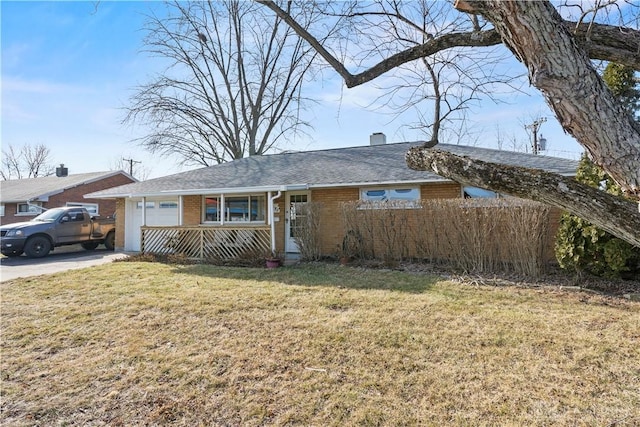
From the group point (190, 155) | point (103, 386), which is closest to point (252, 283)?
point (103, 386)

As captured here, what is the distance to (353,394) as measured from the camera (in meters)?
3.26

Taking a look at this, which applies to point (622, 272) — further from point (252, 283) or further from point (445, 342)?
point (252, 283)

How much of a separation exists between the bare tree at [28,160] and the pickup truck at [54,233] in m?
35.8

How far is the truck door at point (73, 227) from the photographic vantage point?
46.3 ft

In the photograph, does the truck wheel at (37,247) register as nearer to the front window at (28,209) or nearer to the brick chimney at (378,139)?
the front window at (28,209)

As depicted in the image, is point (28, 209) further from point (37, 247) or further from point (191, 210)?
point (191, 210)

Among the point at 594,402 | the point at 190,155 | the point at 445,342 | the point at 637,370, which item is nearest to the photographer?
the point at 594,402

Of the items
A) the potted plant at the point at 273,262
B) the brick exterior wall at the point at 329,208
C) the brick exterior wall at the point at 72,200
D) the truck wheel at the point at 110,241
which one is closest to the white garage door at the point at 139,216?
the brick exterior wall at the point at 329,208

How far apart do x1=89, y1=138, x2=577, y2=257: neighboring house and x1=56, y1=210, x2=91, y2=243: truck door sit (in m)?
1.40

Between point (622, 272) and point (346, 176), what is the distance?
24.2 feet

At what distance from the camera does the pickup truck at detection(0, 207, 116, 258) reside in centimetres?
1289

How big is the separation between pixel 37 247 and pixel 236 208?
293 inches

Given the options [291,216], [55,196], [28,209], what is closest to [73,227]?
[291,216]

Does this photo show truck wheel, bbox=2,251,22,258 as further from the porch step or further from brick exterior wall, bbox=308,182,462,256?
brick exterior wall, bbox=308,182,462,256
